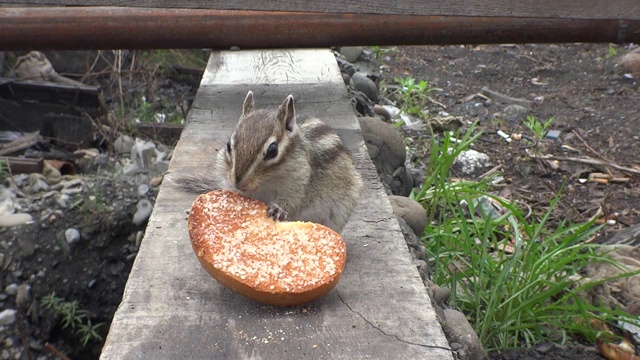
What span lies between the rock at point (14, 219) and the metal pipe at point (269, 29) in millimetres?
864

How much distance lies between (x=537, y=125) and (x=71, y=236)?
3358 millimetres

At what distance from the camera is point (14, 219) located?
3.65m

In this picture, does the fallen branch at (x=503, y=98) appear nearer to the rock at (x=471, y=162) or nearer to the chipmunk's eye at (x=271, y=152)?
the rock at (x=471, y=162)

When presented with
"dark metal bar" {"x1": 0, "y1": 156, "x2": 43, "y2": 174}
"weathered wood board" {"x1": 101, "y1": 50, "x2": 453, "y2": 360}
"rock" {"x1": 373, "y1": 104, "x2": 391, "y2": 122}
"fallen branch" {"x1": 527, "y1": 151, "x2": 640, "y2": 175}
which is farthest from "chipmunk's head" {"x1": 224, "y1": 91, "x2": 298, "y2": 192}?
"fallen branch" {"x1": 527, "y1": 151, "x2": 640, "y2": 175}

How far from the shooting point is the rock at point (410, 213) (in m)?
3.17

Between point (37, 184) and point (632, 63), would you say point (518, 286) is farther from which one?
point (632, 63)

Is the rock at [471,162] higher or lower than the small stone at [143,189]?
lower

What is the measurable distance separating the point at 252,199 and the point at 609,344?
181cm

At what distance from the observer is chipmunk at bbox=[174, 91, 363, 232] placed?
2.21 metres

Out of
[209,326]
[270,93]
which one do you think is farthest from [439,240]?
[209,326]

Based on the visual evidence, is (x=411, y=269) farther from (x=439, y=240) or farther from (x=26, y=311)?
(x=26, y=311)

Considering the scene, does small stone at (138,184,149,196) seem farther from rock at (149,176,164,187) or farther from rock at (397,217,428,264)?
rock at (397,217,428,264)

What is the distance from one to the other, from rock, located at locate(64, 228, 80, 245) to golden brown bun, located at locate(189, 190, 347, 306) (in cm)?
179

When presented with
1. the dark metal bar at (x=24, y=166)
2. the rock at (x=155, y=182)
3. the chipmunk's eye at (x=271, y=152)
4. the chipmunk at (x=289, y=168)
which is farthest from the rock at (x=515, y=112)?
the chipmunk's eye at (x=271, y=152)
